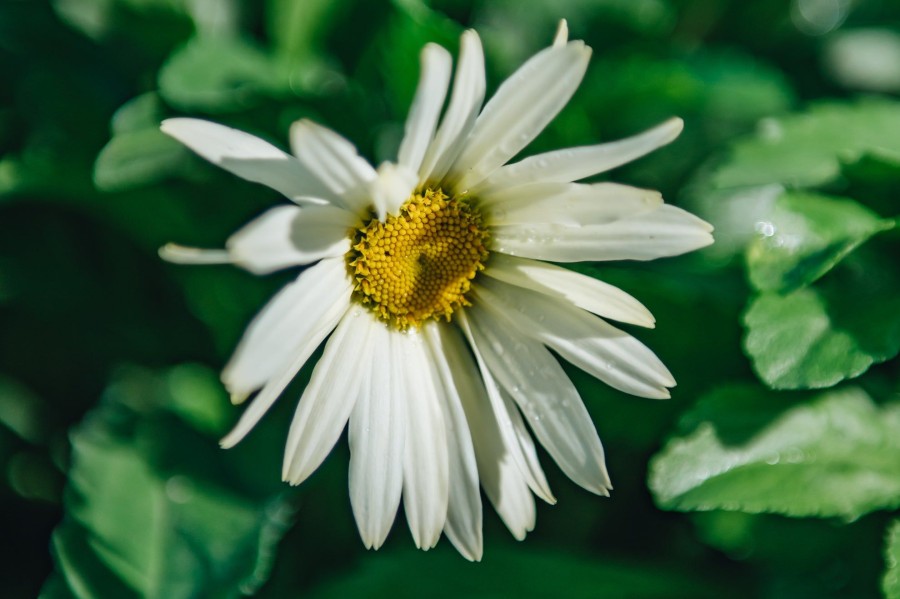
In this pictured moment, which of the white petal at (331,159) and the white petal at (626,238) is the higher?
the white petal at (331,159)

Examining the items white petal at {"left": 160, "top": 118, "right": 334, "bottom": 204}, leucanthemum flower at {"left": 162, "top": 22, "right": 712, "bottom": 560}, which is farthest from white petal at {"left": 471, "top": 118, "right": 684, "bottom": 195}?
white petal at {"left": 160, "top": 118, "right": 334, "bottom": 204}

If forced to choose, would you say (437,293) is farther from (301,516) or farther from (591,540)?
(591,540)

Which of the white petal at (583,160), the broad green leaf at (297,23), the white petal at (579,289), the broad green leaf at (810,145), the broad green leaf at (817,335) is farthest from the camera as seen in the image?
the broad green leaf at (297,23)

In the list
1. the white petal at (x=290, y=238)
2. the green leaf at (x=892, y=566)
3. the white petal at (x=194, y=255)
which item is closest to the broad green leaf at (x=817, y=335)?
the green leaf at (x=892, y=566)

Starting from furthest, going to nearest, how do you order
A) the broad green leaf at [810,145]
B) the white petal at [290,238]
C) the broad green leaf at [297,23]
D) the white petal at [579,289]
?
the broad green leaf at [297,23] < the broad green leaf at [810,145] < the white petal at [579,289] < the white petal at [290,238]

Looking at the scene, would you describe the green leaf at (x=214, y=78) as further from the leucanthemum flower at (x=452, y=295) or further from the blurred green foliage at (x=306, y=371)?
the leucanthemum flower at (x=452, y=295)
